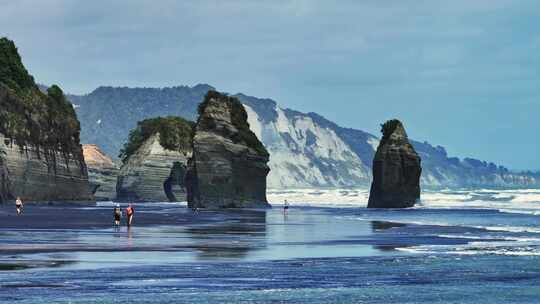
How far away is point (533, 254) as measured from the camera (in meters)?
48.9

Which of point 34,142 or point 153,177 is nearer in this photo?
point 34,142

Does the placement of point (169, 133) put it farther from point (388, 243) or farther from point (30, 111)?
point (388, 243)

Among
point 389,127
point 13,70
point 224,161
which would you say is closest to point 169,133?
point 13,70

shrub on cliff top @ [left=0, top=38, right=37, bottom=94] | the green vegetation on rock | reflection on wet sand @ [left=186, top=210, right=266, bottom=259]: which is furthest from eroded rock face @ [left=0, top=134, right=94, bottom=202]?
reflection on wet sand @ [left=186, top=210, right=266, bottom=259]

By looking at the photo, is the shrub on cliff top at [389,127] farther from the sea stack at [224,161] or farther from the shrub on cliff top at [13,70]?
the shrub on cliff top at [13,70]

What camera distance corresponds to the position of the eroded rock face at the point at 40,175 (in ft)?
425

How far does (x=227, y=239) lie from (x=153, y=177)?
4816 inches

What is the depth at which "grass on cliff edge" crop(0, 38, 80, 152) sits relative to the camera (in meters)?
134

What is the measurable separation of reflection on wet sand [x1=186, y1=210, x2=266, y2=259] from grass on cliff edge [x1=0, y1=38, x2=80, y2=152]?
2222 inches

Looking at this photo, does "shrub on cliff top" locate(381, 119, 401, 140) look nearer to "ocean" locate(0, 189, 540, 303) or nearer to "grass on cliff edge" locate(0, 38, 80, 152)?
"grass on cliff edge" locate(0, 38, 80, 152)

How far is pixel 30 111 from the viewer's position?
456 feet

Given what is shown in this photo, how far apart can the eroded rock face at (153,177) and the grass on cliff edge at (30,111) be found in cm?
2513

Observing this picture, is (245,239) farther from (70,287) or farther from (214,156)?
(214,156)

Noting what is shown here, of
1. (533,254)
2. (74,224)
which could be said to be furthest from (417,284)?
(74,224)
